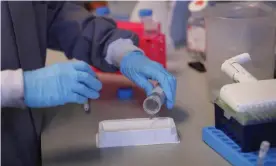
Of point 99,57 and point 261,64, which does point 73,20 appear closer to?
point 99,57

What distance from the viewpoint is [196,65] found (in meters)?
1.46

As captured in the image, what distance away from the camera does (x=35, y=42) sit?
1.15 m

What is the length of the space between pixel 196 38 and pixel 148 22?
157mm

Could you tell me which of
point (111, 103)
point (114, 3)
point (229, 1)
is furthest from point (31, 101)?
point (114, 3)

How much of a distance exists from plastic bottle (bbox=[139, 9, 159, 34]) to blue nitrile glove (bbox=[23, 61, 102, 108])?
1.85ft

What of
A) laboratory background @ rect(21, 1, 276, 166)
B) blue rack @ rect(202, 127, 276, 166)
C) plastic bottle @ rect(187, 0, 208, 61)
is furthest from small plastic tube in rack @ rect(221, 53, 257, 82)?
plastic bottle @ rect(187, 0, 208, 61)

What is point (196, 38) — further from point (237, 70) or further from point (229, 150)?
point (229, 150)

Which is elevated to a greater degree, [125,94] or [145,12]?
[145,12]

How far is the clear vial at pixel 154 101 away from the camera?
40.7 inches

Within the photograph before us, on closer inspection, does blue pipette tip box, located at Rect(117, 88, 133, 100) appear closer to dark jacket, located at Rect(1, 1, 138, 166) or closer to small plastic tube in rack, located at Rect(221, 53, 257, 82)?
dark jacket, located at Rect(1, 1, 138, 166)

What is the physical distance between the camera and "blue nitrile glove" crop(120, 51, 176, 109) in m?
1.07

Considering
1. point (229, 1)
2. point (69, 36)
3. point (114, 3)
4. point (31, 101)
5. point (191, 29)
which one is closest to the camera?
point (31, 101)

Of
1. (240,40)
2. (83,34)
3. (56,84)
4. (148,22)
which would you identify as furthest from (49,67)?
(148,22)

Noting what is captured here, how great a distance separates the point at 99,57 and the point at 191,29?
1.24ft
